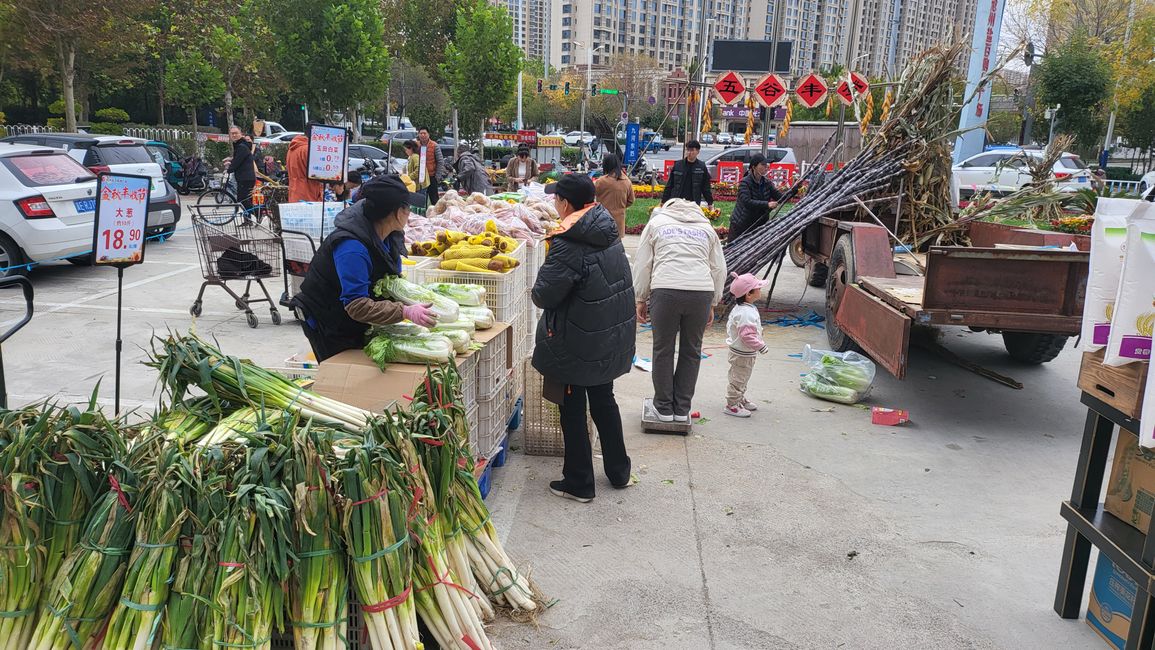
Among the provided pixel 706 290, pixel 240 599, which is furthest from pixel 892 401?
pixel 240 599

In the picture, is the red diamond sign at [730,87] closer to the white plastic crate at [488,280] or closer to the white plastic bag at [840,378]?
the white plastic bag at [840,378]

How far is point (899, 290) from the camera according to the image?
6.89 m

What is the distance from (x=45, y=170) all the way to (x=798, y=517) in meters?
9.99

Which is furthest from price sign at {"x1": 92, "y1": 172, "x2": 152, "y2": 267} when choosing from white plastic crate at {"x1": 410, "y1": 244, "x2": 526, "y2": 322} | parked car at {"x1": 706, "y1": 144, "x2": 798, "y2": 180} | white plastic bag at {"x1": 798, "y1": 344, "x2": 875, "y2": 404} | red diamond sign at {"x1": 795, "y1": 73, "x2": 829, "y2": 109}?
parked car at {"x1": 706, "y1": 144, "x2": 798, "y2": 180}

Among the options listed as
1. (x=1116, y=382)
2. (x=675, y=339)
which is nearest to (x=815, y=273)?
(x=675, y=339)

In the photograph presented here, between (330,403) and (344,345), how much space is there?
898 millimetres

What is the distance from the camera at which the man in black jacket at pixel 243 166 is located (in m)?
13.6

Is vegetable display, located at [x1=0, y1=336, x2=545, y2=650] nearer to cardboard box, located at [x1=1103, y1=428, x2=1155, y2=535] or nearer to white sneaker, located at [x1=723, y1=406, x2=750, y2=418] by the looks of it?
cardboard box, located at [x1=1103, y1=428, x2=1155, y2=535]

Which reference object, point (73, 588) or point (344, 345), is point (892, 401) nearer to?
point (344, 345)

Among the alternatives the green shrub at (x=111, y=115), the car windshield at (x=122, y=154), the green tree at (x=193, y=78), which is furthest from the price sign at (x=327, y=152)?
the green shrub at (x=111, y=115)

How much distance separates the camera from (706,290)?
18.5 feet

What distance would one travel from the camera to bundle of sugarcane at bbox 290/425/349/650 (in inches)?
96.8

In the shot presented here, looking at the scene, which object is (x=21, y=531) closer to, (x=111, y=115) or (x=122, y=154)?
(x=122, y=154)

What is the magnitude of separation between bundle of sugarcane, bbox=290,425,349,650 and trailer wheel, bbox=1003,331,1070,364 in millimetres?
7105
